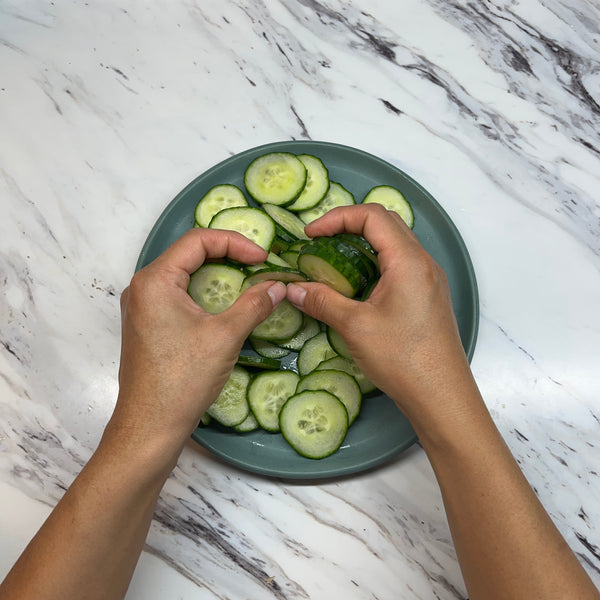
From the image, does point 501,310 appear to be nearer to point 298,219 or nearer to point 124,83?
point 298,219

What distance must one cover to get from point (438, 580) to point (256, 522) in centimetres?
61

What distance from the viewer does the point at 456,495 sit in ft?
4.69

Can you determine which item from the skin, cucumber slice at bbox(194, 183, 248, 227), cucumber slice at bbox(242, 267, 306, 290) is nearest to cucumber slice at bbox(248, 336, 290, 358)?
cucumber slice at bbox(242, 267, 306, 290)

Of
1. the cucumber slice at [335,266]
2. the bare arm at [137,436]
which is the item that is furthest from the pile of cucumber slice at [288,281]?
the bare arm at [137,436]

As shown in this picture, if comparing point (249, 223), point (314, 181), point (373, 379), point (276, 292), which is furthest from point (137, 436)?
point (314, 181)

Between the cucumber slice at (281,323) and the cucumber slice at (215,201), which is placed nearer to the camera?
the cucumber slice at (281,323)

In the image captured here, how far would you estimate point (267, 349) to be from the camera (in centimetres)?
188

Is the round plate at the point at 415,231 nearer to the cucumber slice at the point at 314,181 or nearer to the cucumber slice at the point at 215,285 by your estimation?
the cucumber slice at the point at 314,181

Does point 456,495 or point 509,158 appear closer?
point 456,495

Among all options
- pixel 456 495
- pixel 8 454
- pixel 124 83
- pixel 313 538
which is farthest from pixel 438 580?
pixel 124 83

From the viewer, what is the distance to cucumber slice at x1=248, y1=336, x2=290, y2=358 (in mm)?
1871

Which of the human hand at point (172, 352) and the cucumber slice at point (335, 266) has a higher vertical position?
the cucumber slice at point (335, 266)

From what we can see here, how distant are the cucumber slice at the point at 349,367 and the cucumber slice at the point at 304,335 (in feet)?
0.38

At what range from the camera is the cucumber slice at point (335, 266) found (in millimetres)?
1604
